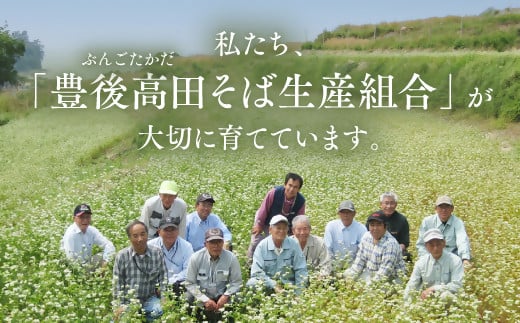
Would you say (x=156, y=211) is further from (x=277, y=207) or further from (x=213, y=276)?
(x=213, y=276)

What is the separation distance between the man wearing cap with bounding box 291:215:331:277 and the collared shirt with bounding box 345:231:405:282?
1.19 feet

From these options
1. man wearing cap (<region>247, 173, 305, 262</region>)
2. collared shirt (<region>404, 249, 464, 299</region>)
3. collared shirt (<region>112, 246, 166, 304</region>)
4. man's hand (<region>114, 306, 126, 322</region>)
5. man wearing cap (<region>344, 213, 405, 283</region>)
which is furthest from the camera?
man wearing cap (<region>247, 173, 305, 262</region>)

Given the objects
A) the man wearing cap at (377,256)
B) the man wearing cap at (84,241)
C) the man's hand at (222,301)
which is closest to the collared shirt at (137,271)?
the man's hand at (222,301)

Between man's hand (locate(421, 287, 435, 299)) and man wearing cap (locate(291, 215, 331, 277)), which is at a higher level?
man wearing cap (locate(291, 215, 331, 277))

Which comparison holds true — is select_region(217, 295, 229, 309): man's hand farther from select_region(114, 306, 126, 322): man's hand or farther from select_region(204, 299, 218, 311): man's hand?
select_region(114, 306, 126, 322): man's hand

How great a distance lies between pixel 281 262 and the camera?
862 cm

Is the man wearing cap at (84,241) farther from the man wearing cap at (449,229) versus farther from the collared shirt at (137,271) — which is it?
the man wearing cap at (449,229)

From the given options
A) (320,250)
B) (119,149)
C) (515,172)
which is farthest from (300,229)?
(119,149)

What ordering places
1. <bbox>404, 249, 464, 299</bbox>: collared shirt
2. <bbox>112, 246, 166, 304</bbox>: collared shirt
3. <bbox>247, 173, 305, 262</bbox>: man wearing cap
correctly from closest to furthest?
<bbox>112, 246, 166, 304</bbox>: collared shirt → <bbox>404, 249, 464, 299</bbox>: collared shirt → <bbox>247, 173, 305, 262</bbox>: man wearing cap

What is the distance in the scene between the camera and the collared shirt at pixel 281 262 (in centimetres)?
860

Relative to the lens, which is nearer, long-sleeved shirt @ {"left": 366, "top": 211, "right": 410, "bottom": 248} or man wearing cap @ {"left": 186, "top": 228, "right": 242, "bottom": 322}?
man wearing cap @ {"left": 186, "top": 228, "right": 242, "bottom": 322}

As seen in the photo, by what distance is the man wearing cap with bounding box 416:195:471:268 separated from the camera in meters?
9.77

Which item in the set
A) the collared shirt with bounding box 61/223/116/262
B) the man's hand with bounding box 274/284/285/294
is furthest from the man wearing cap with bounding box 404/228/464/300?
the collared shirt with bounding box 61/223/116/262

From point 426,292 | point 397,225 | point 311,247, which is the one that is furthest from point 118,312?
point 397,225
